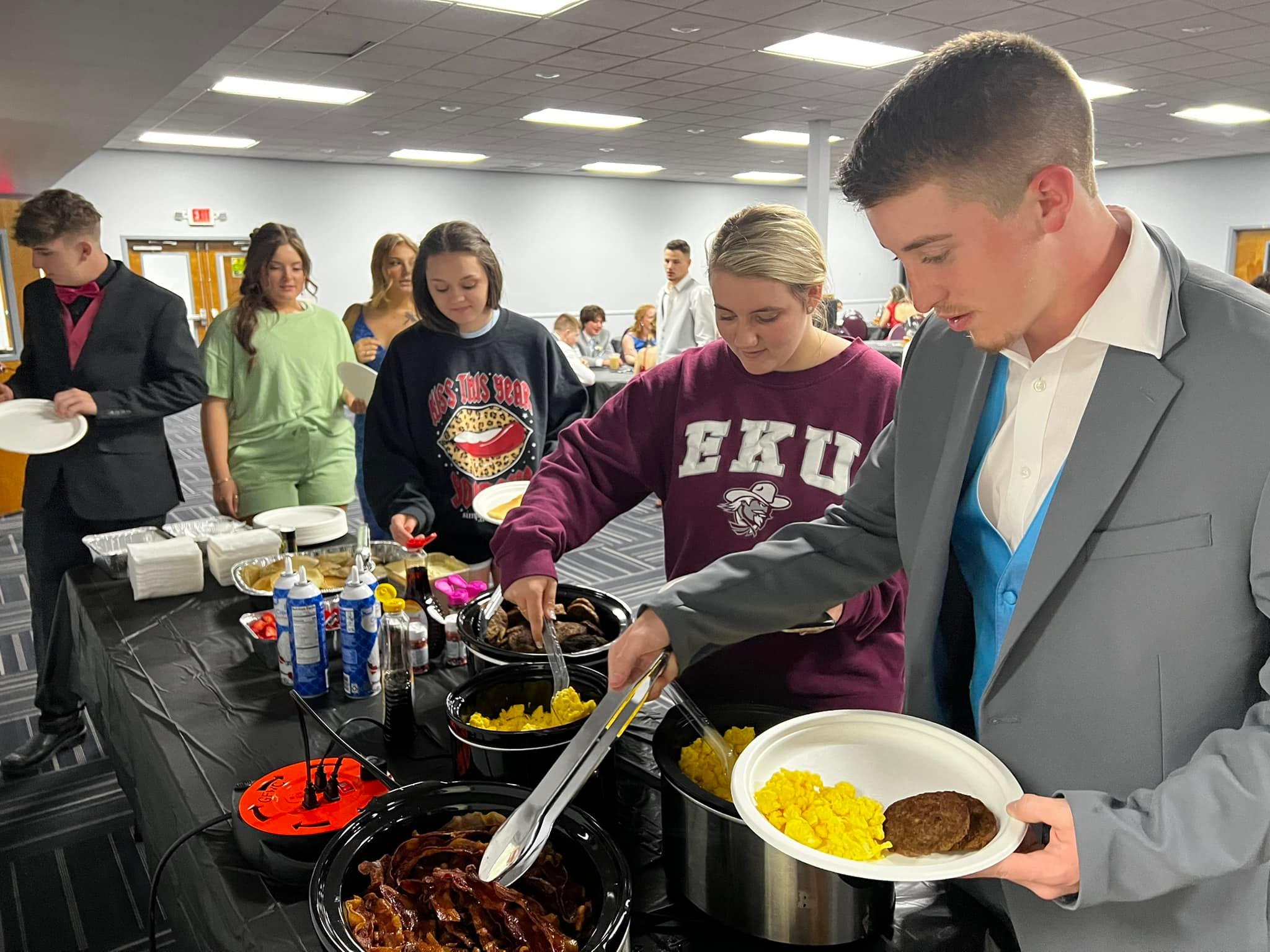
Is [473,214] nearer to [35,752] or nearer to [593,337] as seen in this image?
[593,337]

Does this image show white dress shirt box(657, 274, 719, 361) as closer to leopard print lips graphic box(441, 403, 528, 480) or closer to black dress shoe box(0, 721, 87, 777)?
leopard print lips graphic box(441, 403, 528, 480)

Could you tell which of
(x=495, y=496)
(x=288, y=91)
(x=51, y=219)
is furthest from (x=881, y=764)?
(x=288, y=91)

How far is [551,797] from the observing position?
90 centimetres

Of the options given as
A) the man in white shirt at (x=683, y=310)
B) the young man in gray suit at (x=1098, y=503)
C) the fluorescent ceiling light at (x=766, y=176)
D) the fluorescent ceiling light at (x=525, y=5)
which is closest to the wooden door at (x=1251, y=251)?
the fluorescent ceiling light at (x=766, y=176)

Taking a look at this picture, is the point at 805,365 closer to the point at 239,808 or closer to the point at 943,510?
the point at 943,510

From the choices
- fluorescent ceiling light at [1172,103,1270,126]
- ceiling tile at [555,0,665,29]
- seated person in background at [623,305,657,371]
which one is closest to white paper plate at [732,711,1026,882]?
ceiling tile at [555,0,665,29]

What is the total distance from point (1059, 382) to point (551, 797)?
66cm

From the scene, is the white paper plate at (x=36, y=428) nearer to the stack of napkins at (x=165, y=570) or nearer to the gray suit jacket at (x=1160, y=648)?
the stack of napkins at (x=165, y=570)

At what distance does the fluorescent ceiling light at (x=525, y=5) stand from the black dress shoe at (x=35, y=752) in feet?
13.7

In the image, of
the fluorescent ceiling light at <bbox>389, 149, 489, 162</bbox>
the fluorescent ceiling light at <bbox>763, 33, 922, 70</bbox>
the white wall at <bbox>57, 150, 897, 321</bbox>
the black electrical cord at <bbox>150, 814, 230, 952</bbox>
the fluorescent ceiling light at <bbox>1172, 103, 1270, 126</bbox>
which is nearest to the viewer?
the black electrical cord at <bbox>150, 814, 230, 952</bbox>

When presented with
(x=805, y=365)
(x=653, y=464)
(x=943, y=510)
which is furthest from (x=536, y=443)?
(x=943, y=510)

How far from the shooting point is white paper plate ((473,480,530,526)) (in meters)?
2.04

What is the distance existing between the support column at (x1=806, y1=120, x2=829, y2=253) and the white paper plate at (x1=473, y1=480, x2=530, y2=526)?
7753mm

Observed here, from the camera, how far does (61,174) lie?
524 cm
